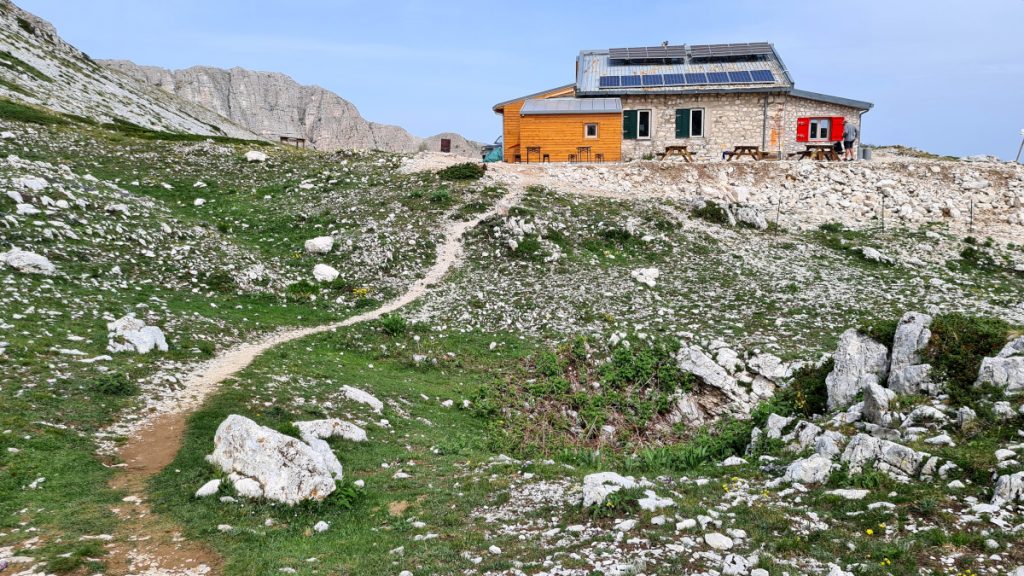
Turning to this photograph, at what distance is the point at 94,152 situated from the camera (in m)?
40.3

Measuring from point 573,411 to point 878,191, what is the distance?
32.6 m

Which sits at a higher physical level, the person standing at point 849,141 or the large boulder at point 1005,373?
the person standing at point 849,141

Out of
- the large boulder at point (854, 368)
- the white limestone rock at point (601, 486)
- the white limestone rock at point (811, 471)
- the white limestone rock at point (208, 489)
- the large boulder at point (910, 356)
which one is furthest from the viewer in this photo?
the large boulder at point (854, 368)

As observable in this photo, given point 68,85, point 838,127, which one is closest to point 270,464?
point 838,127

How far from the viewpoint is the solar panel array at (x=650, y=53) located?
189 ft

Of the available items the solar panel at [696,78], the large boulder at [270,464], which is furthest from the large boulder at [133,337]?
the solar panel at [696,78]

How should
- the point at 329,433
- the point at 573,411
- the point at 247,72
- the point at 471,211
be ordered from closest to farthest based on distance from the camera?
the point at 329,433, the point at 573,411, the point at 471,211, the point at 247,72

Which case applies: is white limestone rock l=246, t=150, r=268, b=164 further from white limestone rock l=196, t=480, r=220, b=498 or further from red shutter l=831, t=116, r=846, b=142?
red shutter l=831, t=116, r=846, b=142

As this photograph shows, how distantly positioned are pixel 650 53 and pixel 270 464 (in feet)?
186

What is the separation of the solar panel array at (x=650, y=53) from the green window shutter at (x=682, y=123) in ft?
28.6

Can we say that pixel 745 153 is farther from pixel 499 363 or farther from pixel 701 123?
pixel 499 363

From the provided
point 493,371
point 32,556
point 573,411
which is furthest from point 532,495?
point 493,371

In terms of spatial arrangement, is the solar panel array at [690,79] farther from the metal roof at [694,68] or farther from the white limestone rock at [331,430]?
the white limestone rock at [331,430]

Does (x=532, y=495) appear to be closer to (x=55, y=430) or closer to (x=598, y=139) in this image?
(x=55, y=430)
